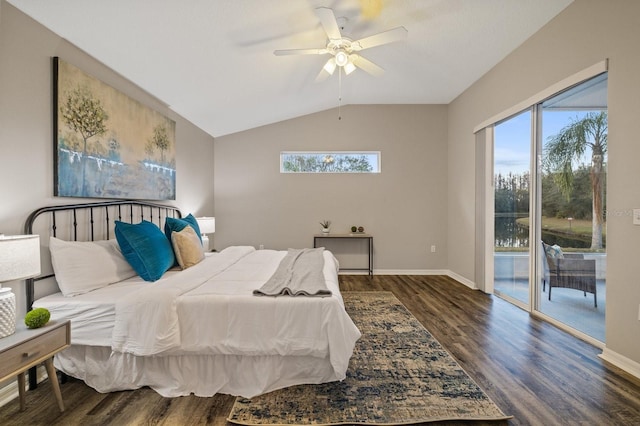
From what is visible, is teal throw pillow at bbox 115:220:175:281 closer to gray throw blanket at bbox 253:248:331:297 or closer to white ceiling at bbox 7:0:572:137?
gray throw blanket at bbox 253:248:331:297

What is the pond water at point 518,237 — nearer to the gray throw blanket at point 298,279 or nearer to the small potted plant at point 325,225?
the gray throw blanket at point 298,279

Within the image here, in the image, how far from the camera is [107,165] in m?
2.82

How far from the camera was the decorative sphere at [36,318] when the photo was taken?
5.61ft

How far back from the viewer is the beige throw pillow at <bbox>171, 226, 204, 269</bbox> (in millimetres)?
2973

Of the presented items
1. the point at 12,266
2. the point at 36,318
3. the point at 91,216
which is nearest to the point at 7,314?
the point at 36,318

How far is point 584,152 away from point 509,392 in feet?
7.39

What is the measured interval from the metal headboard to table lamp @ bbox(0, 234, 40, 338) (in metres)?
0.48

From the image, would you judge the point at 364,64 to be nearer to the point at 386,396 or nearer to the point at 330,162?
the point at 330,162

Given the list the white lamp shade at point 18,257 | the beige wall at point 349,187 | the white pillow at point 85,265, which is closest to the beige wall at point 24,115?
the white pillow at point 85,265

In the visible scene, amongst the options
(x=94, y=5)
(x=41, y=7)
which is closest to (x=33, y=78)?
(x=41, y=7)

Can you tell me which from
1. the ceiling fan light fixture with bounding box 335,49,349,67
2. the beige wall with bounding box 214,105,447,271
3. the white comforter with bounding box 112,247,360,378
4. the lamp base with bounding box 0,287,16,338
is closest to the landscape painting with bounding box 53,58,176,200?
the lamp base with bounding box 0,287,16,338

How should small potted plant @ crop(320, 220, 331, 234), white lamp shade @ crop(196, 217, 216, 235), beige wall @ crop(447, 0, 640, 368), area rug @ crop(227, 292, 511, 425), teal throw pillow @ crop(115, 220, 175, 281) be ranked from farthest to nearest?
small potted plant @ crop(320, 220, 331, 234), white lamp shade @ crop(196, 217, 216, 235), teal throw pillow @ crop(115, 220, 175, 281), beige wall @ crop(447, 0, 640, 368), area rug @ crop(227, 292, 511, 425)

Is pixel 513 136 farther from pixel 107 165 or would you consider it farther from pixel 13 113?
pixel 13 113

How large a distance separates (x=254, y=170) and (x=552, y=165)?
4370 millimetres
